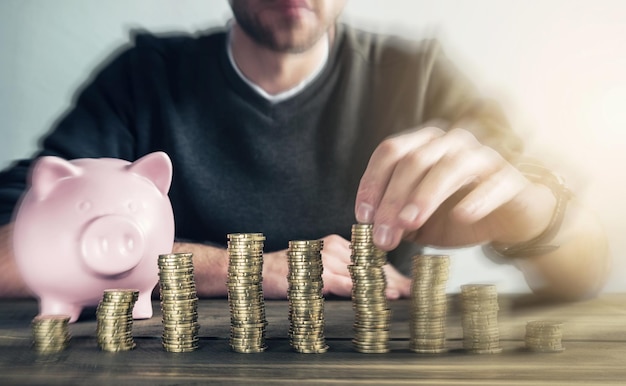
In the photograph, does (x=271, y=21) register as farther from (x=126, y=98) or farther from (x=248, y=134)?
(x=126, y=98)

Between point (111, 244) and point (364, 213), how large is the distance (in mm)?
414

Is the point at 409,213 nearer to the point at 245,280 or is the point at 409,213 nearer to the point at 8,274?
the point at 245,280

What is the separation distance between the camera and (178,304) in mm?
872

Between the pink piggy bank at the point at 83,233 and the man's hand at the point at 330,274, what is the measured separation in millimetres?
402

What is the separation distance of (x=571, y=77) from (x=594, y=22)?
0.16 m

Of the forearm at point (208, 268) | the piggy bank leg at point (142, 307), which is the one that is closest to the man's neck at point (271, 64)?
the forearm at point (208, 268)

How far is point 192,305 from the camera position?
882 mm

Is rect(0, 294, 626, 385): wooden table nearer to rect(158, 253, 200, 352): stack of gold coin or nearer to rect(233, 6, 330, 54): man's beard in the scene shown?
rect(158, 253, 200, 352): stack of gold coin

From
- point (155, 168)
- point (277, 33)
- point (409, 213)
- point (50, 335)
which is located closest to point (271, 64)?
point (277, 33)

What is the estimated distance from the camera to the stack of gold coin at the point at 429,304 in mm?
801

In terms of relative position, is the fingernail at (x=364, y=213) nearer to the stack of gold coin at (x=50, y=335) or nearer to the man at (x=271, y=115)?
the stack of gold coin at (x=50, y=335)

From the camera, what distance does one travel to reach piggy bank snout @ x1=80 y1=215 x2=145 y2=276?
1.02 meters

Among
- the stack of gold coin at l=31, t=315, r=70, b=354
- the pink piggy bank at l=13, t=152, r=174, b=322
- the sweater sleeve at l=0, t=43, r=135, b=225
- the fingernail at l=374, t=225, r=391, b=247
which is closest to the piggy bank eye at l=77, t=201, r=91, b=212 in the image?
the pink piggy bank at l=13, t=152, r=174, b=322

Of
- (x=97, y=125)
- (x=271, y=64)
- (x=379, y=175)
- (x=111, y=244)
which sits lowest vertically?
(x=111, y=244)
